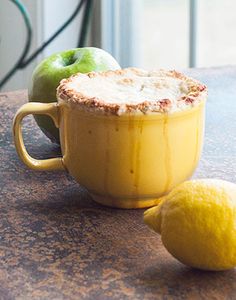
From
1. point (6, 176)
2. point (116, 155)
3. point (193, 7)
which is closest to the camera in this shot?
point (116, 155)

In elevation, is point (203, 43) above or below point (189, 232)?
below

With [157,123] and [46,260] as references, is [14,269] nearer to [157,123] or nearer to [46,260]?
[46,260]

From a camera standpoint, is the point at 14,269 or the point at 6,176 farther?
the point at 6,176

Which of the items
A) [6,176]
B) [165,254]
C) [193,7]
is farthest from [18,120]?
[193,7]

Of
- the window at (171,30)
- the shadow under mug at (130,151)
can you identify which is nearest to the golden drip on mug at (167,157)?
the shadow under mug at (130,151)

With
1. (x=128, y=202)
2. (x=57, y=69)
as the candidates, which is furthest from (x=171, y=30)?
(x=128, y=202)

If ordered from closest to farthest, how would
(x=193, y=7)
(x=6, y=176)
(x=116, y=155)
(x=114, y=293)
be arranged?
(x=114, y=293), (x=116, y=155), (x=6, y=176), (x=193, y=7)

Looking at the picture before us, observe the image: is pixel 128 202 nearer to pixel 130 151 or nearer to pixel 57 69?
pixel 130 151

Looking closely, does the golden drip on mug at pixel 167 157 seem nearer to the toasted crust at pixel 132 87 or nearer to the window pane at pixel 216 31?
the toasted crust at pixel 132 87
